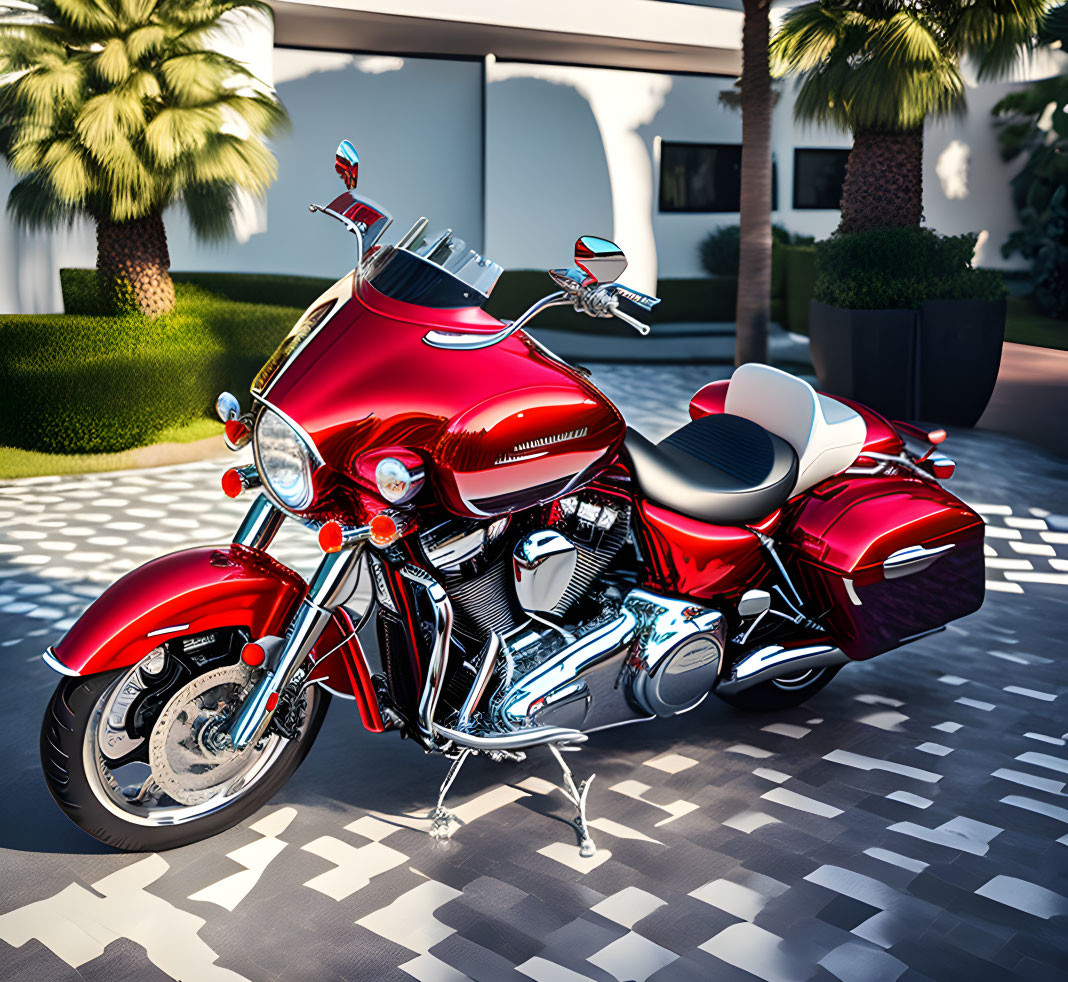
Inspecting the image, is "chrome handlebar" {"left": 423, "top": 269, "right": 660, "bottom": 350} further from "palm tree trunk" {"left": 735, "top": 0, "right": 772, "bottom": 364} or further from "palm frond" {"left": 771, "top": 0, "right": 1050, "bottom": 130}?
"palm frond" {"left": 771, "top": 0, "right": 1050, "bottom": 130}

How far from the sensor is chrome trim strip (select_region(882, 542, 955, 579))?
150 inches

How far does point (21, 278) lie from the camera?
1123 centimetres

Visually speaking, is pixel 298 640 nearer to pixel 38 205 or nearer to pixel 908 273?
pixel 38 205

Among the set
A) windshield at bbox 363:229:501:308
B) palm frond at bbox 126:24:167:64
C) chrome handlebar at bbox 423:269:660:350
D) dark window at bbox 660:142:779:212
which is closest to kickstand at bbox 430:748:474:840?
chrome handlebar at bbox 423:269:660:350

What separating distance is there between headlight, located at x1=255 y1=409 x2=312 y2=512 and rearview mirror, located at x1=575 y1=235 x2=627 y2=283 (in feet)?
2.83

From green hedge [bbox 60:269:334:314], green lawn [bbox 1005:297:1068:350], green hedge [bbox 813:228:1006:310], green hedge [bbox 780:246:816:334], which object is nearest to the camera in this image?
green hedge [bbox 813:228:1006:310]

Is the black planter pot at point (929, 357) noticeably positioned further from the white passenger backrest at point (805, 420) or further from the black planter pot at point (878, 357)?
the white passenger backrest at point (805, 420)

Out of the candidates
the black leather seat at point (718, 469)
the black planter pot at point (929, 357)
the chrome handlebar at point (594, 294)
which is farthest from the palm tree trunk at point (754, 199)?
the chrome handlebar at point (594, 294)

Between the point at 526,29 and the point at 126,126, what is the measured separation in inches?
269

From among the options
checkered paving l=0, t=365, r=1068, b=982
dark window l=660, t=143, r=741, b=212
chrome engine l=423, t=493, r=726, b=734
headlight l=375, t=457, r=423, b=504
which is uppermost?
dark window l=660, t=143, r=741, b=212

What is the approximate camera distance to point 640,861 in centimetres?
328

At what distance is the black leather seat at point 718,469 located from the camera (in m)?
3.47

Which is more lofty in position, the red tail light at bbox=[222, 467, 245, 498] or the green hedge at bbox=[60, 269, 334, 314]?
the green hedge at bbox=[60, 269, 334, 314]

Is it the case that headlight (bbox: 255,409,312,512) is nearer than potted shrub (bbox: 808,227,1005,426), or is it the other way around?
headlight (bbox: 255,409,312,512)
